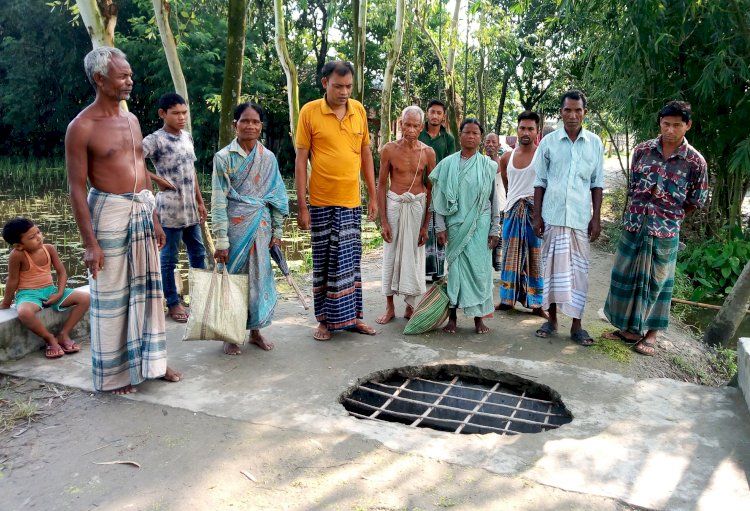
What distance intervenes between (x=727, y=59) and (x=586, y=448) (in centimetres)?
583

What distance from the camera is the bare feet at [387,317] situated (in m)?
4.90

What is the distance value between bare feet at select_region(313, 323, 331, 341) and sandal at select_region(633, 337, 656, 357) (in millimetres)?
2285

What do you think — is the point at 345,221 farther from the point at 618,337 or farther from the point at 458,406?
the point at 618,337

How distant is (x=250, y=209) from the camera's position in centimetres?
405

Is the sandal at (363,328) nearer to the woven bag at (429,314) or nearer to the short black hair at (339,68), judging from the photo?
the woven bag at (429,314)

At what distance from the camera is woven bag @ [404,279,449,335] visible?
4594mm

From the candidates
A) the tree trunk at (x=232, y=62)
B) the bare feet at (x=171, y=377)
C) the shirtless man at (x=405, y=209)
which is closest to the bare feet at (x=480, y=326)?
the shirtless man at (x=405, y=209)

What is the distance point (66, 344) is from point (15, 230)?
830 millimetres

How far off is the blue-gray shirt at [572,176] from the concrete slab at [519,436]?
962 millimetres

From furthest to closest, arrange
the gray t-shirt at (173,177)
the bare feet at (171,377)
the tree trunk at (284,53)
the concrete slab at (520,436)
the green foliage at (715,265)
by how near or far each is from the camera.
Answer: the tree trunk at (284,53) < the green foliage at (715,265) < the gray t-shirt at (173,177) < the bare feet at (171,377) < the concrete slab at (520,436)

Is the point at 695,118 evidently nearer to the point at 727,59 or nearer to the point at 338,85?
the point at 727,59

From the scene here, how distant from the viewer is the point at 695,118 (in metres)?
7.41

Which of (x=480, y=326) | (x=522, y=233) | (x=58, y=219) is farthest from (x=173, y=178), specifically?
(x=58, y=219)

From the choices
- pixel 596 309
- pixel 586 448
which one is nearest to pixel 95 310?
pixel 586 448
